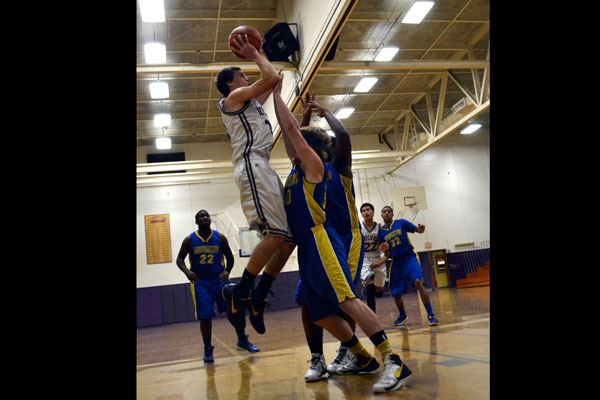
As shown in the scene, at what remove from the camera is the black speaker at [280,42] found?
29.3ft

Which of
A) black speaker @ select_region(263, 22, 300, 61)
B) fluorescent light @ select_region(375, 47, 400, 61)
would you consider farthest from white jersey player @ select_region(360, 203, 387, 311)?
fluorescent light @ select_region(375, 47, 400, 61)

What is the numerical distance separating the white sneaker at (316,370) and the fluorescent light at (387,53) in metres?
9.89

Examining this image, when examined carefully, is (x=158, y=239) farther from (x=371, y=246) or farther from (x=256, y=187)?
(x=256, y=187)

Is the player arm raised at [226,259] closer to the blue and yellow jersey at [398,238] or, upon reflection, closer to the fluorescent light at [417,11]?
the blue and yellow jersey at [398,238]

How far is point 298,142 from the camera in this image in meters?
3.61

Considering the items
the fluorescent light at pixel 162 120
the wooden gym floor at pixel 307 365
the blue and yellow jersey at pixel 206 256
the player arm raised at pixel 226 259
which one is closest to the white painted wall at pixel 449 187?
the fluorescent light at pixel 162 120

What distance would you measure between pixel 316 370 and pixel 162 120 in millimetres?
12829

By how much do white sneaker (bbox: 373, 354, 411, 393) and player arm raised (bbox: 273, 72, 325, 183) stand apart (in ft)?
4.29

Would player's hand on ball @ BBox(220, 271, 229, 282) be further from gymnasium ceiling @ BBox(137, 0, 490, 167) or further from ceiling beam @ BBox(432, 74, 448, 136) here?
ceiling beam @ BBox(432, 74, 448, 136)

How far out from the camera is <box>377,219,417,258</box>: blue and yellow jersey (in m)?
8.13
